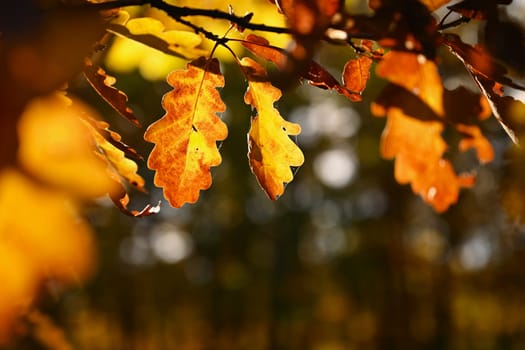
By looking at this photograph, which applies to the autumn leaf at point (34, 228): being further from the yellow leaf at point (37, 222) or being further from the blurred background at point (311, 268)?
the blurred background at point (311, 268)

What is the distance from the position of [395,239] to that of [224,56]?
15244 mm

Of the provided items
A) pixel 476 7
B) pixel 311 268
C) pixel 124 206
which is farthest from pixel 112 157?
pixel 311 268

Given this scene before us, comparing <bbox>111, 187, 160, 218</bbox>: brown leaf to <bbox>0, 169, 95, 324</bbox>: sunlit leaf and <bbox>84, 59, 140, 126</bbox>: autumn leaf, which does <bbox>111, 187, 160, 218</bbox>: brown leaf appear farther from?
<bbox>0, 169, 95, 324</bbox>: sunlit leaf

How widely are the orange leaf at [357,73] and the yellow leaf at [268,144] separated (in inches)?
4.7

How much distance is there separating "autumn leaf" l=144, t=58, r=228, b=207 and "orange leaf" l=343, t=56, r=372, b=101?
0.67 ft

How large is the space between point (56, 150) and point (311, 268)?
60.0 ft

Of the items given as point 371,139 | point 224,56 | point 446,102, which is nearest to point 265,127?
point 446,102

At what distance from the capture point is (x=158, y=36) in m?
1.07

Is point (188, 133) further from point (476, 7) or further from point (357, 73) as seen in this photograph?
point (476, 7)

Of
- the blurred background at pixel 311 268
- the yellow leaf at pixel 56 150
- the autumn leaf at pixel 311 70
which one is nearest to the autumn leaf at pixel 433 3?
the autumn leaf at pixel 311 70

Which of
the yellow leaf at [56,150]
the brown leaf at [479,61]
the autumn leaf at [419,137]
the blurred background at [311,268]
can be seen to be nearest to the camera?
the yellow leaf at [56,150]

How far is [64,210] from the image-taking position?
2.15 ft

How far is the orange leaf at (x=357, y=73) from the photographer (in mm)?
1095

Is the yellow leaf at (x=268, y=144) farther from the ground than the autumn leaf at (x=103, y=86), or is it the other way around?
the autumn leaf at (x=103, y=86)
